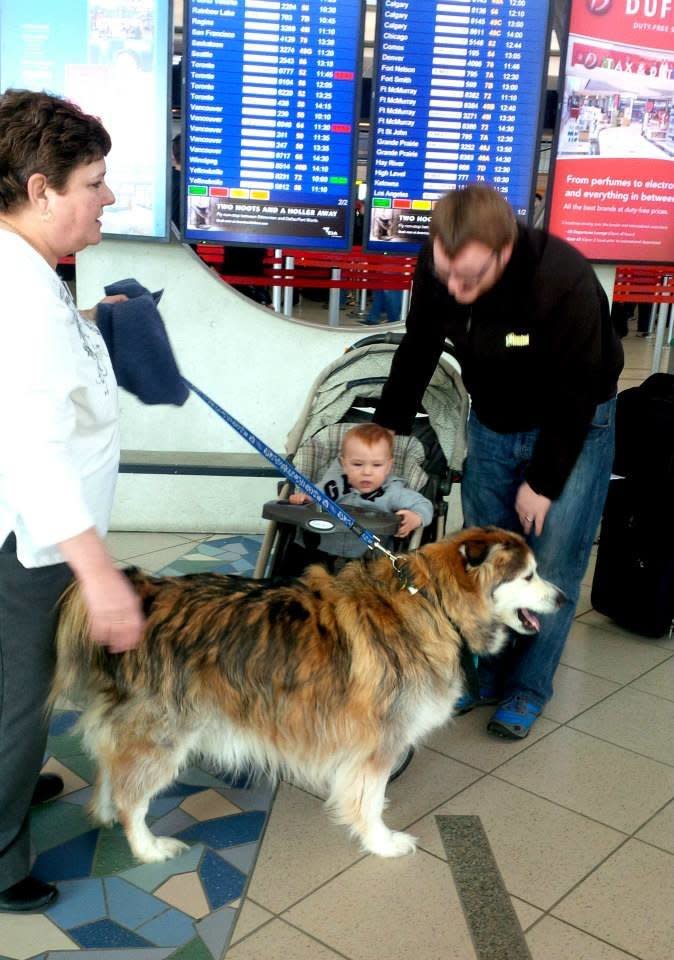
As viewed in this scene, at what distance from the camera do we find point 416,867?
2578 millimetres

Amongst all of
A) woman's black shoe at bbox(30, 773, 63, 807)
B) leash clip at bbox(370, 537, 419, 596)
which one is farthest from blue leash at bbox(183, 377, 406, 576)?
woman's black shoe at bbox(30, 773, 63, 807)

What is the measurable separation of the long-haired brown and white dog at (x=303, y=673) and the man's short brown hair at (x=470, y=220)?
856 millimetres

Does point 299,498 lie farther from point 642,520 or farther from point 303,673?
point 642,520

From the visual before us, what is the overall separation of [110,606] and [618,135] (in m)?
4.13

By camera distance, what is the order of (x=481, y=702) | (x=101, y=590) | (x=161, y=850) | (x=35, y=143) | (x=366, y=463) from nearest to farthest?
(x=101, y=590), (x=35, y=143), (x=161, y=850), (x=366, y=463), (x=481, y=702)

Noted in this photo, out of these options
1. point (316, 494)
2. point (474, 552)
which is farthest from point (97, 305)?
point (474, 552)

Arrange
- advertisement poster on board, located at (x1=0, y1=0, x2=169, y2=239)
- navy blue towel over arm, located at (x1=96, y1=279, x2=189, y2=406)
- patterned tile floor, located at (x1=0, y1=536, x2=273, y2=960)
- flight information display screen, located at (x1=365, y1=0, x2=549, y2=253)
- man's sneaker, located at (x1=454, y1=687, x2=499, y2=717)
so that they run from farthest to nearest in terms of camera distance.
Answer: flight information display screen, located at (x1=365, y1=0, x2=549, y2=253) → advertisement poster on board, located at (x1=0, y1=0, x2=169, y2=239) → man's sneaker, located at (x1=454, y1=687, x2=499, y2=717) → navy blue towel over arm, located at (x1=96, y1=279, x2=189, y2=406) → patterned tile floor, located at (x1=0, y1=536, x2=273, y2=960)

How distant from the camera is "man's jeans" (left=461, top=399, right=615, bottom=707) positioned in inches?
126

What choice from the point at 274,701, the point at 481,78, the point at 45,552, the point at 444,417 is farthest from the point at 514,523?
the point at 481,78

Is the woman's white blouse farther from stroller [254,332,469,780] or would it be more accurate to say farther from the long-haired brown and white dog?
stroller [254,332,469,780]

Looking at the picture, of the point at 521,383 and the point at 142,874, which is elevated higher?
the point at 521,383

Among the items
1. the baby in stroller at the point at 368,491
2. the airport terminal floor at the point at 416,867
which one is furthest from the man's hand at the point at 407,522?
the airport terminal floor at the point at 416,867

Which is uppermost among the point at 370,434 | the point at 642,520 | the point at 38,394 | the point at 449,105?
the point at 449,105

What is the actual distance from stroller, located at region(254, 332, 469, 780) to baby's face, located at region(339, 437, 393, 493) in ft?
0.83
